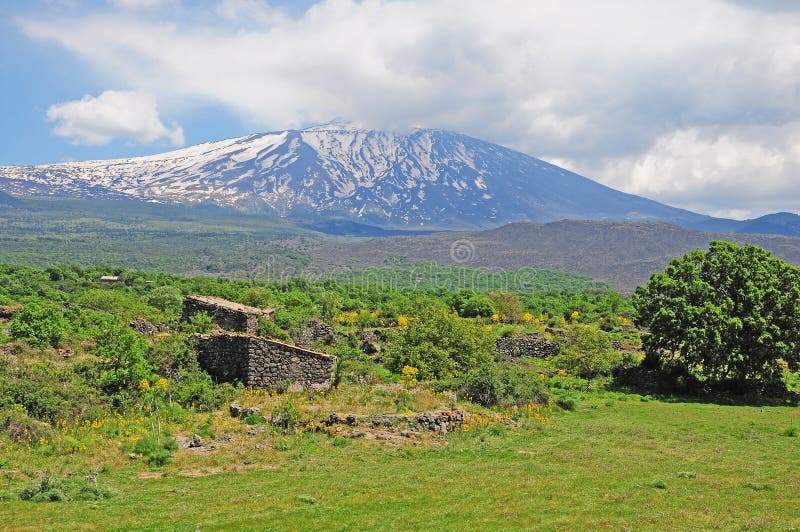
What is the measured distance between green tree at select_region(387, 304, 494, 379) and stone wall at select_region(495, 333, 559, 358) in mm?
12463

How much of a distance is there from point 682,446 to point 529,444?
4.11 meters

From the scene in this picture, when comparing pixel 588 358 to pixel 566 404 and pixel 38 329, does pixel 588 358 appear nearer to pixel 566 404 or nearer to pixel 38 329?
pixel 566 404

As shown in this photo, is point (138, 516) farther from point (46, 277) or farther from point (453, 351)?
point (46, 277)

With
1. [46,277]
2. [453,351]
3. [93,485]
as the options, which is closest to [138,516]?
[93,485]

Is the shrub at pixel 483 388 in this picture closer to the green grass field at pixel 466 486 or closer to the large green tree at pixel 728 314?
the green grass field at pixel 466 486

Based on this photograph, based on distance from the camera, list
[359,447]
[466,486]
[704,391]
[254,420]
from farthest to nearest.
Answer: [704,391] → [254,420] → [359,447] → [466,486]

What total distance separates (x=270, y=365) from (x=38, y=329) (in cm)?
972

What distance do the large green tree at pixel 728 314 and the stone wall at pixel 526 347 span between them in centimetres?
1210

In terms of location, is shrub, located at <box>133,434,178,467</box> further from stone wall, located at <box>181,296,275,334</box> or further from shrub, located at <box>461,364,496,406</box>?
stone wall, located at <box>181,296,275,334</box>

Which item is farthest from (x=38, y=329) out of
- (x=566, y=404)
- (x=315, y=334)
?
(x=566, y=404)

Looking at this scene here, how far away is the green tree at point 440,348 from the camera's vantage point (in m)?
26.1

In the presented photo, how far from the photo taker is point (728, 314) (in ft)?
86.8

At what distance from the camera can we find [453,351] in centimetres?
2725

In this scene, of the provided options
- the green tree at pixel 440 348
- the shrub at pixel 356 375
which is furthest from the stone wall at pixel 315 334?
the shrub at pixel 356 375
